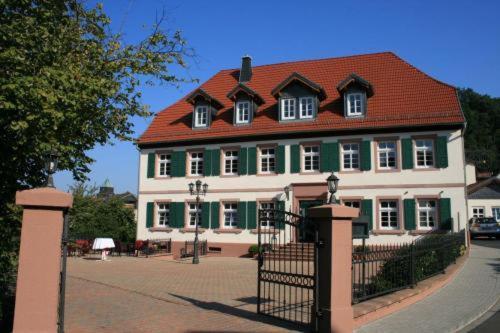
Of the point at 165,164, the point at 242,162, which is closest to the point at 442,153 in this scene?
the point at 242,162

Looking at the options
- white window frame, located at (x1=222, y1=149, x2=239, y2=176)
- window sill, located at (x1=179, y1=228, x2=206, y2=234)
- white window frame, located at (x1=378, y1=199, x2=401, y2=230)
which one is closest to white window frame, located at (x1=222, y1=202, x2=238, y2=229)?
window sill, located at (x1=179, y1=228, x2=206, y2=234)

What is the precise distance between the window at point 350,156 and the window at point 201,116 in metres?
8.12

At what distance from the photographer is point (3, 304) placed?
23.6 feet

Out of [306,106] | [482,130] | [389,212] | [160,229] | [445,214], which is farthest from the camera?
[482,130]

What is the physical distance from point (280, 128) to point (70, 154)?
16.1 m

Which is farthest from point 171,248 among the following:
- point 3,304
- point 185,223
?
point 3,304

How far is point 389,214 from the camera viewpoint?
2273 cm

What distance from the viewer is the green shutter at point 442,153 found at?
21.8 m

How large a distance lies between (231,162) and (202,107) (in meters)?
3.89

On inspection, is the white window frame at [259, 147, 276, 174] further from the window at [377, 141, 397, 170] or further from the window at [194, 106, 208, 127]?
the window at [377, 141, 397, 170]

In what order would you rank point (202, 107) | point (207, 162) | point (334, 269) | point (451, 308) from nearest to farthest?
A: 1. point (334, 269)
2. point (451, 308)
3. point (207, 162)
4. point (202, 107)

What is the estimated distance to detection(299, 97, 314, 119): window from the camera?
24672 mm

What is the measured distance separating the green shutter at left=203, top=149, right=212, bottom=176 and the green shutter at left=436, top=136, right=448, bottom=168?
11528 millimetres

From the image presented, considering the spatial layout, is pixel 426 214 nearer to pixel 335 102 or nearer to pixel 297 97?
pixel 335 102
